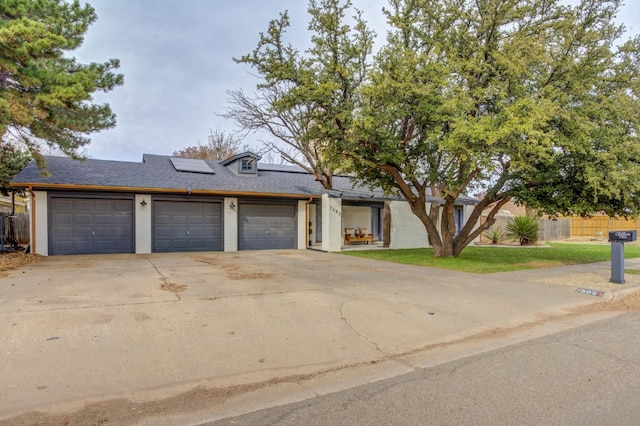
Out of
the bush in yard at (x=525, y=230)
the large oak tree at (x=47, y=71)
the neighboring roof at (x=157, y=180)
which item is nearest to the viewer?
the large oak tree at (x=47, y=71)

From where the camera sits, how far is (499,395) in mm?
3330

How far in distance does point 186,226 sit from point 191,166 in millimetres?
3699

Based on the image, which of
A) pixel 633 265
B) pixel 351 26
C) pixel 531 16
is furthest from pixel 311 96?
pixel 633 265

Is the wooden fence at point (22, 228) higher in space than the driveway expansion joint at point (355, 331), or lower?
higher

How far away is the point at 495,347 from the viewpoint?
469cm

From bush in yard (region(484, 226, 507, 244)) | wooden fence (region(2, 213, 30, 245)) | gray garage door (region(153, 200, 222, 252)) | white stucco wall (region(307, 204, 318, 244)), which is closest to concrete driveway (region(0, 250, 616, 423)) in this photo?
gray garage door (region(153, 200, 222, 252))

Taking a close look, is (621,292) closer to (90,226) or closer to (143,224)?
(143,224)

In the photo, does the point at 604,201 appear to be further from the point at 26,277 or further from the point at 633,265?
the point at 26,277

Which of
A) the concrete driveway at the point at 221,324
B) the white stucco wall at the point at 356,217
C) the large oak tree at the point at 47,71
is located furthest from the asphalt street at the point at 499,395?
the white stucco wall at the point at 356,217

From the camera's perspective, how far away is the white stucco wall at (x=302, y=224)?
17.7 m

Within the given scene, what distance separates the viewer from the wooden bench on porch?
61.8 feet

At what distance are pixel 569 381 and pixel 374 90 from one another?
8.73 meters

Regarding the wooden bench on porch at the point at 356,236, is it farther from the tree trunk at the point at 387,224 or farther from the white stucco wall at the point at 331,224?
the white stucco wall at the point at 331,224

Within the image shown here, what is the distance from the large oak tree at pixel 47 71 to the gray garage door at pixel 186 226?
4240 millimetres
